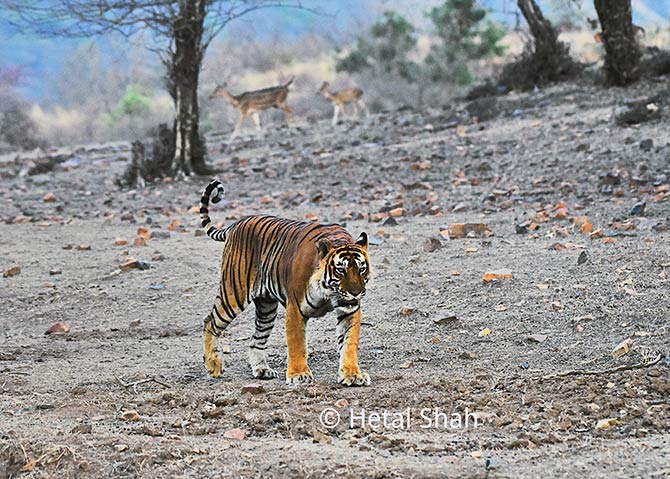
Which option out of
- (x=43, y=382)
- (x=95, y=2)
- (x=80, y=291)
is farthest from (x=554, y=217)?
(x=95, y=2)

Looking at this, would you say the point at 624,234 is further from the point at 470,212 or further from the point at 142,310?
the point at 142,310

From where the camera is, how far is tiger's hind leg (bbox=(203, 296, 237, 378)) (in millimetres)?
7160

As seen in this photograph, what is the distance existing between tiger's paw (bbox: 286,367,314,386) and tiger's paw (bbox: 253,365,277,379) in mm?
445

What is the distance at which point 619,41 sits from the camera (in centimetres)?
1800

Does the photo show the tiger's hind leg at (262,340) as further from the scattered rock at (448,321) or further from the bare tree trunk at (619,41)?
the bare tree trunk at (619,41)

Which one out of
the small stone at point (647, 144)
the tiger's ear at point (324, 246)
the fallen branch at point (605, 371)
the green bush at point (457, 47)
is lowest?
the fallen branch at point (605, 371)

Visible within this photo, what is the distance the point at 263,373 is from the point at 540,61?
14758 millimetres

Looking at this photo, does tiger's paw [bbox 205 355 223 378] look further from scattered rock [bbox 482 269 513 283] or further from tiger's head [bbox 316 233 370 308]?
scattered rock [bbox 482 269 513 283]

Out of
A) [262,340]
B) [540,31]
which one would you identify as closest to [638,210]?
[262,340]

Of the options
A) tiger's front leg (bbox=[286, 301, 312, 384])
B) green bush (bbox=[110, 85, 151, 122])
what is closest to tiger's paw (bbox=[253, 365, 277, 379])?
tiger's front leg (bbox=[286, 301, 312, 384])

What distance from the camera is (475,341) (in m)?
7.54

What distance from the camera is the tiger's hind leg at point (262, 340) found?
705 cm

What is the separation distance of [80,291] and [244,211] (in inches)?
161

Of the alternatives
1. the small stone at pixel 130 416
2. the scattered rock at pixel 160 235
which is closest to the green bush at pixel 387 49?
the scattered rock at pixel 160 235
